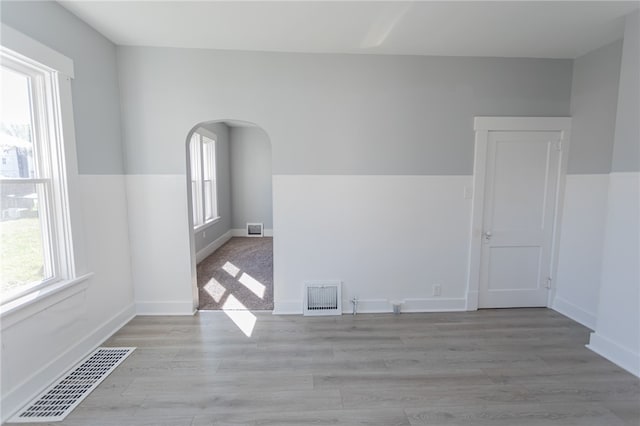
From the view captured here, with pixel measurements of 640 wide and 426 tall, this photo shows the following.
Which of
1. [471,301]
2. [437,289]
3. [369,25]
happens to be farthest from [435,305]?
[369,25]

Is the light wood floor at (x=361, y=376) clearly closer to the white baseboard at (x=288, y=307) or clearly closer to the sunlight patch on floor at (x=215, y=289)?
the white baseboard at (x=288, y=307)

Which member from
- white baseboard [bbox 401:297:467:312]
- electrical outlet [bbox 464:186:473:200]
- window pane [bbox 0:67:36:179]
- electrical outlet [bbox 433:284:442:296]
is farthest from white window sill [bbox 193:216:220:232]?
electrical outlet [bbox 464:186:473:200]

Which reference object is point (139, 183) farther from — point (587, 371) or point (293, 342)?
point (587, 371)

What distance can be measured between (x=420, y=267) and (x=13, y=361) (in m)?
3.41

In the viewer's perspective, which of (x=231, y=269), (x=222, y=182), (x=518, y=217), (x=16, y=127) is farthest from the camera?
(x=222, y=182)

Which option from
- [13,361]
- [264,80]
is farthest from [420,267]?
[13,361]

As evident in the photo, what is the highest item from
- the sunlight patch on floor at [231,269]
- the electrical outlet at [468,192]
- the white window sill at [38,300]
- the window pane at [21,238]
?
the electrical outlet at [468,192]

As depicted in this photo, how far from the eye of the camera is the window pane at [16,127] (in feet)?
6.05

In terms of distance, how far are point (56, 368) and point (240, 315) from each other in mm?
1473

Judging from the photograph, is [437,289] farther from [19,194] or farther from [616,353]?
[19,194]

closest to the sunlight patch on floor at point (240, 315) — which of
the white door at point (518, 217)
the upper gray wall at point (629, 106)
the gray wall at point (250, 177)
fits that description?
the white door at point (518, 217)

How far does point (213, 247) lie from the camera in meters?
5.76

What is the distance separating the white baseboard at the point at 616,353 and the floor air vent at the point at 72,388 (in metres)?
4.04

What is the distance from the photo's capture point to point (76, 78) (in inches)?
91.3
